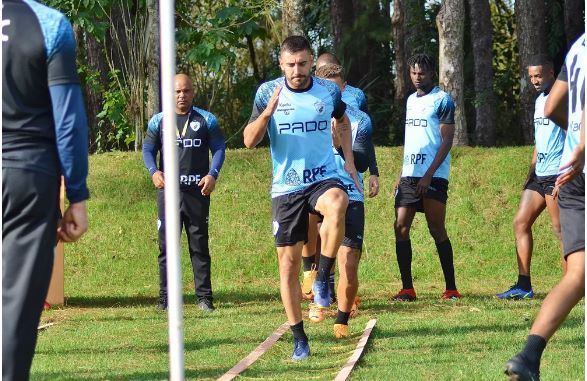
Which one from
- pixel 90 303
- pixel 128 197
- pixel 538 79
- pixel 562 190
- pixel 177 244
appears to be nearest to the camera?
pixel 177 244

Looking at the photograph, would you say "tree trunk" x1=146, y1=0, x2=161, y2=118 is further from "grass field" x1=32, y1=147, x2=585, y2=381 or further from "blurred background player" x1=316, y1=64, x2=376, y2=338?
"blurred background player" x1=316, y1=64, x2=376, y2=338

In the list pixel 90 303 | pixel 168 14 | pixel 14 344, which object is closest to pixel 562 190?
pixel 168 14

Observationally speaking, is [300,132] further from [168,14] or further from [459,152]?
[459,152]

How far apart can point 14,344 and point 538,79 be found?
7731 mm

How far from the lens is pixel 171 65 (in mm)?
4859

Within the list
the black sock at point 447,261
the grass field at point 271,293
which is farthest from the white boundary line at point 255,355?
the black sock at point 447,261

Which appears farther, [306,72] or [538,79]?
[538,79]

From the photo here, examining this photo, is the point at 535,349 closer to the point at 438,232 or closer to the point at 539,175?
the point at 539,175

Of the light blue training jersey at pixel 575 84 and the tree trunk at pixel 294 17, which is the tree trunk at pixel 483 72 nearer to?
the tree trunk at pixel 294 17

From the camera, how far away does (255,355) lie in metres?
8.43

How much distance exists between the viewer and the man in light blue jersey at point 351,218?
A: 958 centimetres

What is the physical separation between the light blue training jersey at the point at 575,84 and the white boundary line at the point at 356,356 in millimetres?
1904

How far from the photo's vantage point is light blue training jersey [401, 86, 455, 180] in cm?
1259

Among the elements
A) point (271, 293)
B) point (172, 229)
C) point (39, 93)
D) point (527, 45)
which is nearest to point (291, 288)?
point (39, 93)
